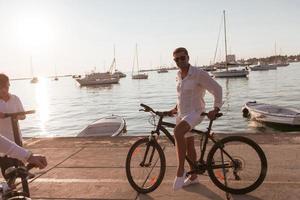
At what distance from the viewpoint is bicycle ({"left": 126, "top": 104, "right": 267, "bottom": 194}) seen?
522 cm

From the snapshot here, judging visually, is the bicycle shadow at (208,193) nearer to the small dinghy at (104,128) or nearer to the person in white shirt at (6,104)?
the person in white shirt at (6,104)

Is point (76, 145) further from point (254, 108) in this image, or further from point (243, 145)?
point (254, 108)

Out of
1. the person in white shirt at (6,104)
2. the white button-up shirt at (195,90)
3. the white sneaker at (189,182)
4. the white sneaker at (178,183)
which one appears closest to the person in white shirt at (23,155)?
the person in white shirt at (6,104)

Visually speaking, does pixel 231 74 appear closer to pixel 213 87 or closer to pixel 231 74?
pixel 231 74

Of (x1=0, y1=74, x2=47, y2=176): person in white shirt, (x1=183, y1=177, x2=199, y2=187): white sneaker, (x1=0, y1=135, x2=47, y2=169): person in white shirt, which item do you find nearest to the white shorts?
(x1=183, y1=177, x2=199, y2=187): white sneaker

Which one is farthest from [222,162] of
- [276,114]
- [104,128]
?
[276,114]

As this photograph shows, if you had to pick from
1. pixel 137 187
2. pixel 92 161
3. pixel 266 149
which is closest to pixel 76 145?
pixel 92 161

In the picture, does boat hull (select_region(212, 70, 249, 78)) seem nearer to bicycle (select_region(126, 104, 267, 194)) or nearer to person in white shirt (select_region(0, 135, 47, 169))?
bicycle (select_region(126, 104, 267, 194))

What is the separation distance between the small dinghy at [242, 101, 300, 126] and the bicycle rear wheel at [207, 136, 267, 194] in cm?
1736

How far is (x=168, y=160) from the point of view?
7.23 metres

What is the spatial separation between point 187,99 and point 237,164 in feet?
3.90

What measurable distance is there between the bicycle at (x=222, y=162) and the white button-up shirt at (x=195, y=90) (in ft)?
0.71

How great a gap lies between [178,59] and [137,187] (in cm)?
203

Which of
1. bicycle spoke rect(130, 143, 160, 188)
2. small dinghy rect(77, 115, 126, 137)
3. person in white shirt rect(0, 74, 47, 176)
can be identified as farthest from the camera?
small dinghy rect(77, 115, 126, 137)
